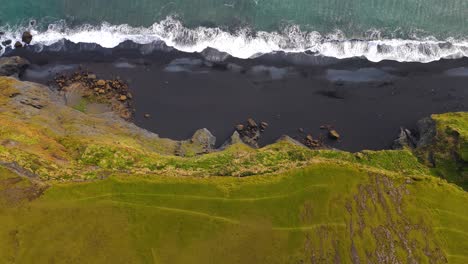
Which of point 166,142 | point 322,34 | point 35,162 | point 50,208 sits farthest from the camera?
point 322,34

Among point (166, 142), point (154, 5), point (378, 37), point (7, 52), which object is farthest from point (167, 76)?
point (378, 37)

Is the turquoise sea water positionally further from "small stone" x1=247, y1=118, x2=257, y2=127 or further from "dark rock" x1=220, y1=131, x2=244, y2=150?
"dark rock" x1=220, y1=131, x2=244, y2=150

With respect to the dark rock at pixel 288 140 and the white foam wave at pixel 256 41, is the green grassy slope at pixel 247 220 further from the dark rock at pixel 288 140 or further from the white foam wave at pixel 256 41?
the white foam wave at pixel 256 41

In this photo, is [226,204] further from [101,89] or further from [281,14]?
[281,14]

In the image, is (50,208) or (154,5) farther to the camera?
(154,5)

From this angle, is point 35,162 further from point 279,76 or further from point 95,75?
point 279,76

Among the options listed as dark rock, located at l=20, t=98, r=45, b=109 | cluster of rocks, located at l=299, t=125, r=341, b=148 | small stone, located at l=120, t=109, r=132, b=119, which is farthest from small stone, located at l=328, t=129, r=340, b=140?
dark rock, located at l=20, t=98, r=45, b=109

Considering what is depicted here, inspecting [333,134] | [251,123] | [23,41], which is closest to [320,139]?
[333,134]
